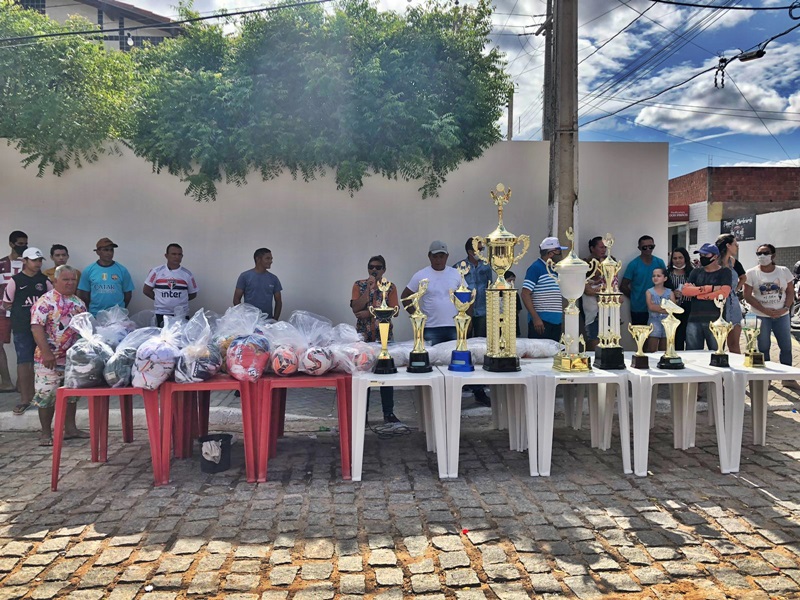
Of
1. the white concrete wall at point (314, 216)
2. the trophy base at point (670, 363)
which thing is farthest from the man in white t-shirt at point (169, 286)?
the trophy base at point (670, 363)

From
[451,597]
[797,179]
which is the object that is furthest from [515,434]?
[797,179]

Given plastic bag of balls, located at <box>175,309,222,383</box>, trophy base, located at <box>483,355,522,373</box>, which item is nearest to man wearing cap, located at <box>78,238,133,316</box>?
plastic bag of balls, located at <box>175,309,222,383</box>

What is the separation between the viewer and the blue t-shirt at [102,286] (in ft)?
21.9

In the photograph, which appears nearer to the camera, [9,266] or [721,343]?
[721,343]

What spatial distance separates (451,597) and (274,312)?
184 inches

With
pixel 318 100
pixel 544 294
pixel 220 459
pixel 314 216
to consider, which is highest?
pixel 318 100

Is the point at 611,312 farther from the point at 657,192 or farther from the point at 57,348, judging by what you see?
the point at 57,348

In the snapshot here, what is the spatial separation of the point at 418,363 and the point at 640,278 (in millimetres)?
3806

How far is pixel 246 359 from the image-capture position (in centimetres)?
429

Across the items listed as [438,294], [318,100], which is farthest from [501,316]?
[318,100]

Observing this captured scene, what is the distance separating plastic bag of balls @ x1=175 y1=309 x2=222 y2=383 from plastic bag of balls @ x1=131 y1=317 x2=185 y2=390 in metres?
0.06

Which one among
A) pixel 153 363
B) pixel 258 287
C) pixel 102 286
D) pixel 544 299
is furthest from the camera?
pixel 258 287

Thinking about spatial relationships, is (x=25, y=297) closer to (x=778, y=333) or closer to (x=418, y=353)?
(x=418, y=353)

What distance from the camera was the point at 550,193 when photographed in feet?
22.7
